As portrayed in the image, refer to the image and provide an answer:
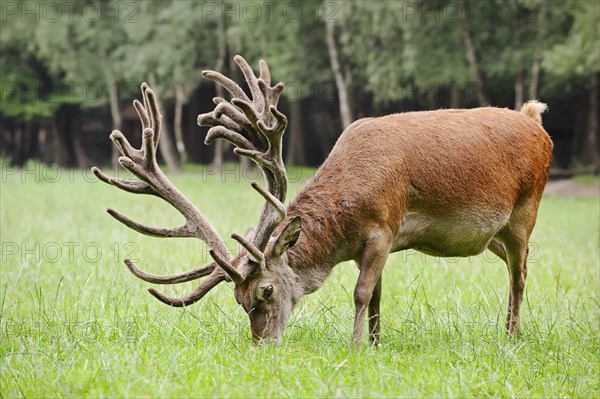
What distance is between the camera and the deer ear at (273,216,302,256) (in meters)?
5.09

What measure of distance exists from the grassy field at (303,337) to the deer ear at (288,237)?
0.56 meters

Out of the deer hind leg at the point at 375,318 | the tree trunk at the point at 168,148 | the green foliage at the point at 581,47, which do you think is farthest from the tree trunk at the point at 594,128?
the deer hind leg at the point at 375,318

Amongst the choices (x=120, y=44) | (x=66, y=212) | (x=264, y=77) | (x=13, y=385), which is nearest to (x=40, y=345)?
(x=13, y=385)

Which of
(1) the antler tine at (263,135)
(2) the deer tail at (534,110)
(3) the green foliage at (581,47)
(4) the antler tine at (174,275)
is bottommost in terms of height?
(4) the antler tine at (174,275)

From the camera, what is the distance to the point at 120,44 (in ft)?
Answer: 118

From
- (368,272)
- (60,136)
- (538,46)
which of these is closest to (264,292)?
(368,272)

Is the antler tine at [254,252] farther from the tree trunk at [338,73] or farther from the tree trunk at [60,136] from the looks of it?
the tree trunk at [60,136]

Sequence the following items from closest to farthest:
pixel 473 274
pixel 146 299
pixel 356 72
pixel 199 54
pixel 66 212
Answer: pixel 146 299 → pixel 473 274 → pixel 66 212 → pixel 356 72 → pixel 199 54

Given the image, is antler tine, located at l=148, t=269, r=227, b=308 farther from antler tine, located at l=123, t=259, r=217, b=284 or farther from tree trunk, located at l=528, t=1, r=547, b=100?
tree trunk, located at l=528, t=1, r=547, b=100

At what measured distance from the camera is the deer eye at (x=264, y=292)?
514 cm

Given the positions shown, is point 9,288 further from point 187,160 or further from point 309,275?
point 187,160

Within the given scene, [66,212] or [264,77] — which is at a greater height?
[264,77]

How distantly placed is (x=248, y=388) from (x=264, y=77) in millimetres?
2318

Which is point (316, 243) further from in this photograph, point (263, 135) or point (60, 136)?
point (60, 136)
